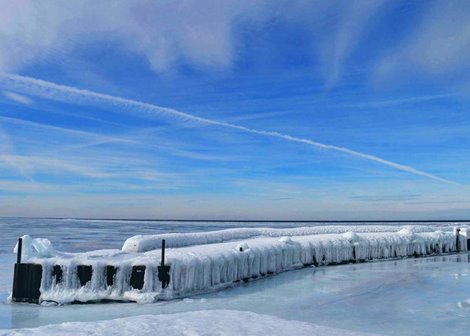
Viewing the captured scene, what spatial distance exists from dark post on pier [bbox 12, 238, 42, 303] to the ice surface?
524 cm

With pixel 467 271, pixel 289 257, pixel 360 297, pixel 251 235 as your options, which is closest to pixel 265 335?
pixel 360 297

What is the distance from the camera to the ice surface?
8930 mm

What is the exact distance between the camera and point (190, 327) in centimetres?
943

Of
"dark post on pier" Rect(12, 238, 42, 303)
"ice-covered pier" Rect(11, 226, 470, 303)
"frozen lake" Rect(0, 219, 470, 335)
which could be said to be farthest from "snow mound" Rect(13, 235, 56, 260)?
"frozen lake" Rect(0, 219, 470, 335)

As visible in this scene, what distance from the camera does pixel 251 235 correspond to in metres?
33.7

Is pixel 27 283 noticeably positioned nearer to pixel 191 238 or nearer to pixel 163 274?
pixel 163 274

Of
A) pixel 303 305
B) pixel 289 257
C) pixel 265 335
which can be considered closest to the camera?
pixel 265 335

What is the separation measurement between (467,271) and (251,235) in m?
15.5

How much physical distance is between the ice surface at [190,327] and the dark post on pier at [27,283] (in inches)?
206

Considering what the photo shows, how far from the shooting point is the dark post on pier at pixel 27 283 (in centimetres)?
1409

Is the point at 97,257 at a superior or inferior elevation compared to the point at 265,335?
superior

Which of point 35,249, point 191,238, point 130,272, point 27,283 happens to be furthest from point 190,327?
point 191,238

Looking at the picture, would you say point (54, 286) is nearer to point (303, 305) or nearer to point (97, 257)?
point (97, 257)

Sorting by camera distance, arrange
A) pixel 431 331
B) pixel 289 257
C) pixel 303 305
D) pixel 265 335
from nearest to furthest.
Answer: pixel 265 335 < pixel 431 331 < pixel 303 305 < pixel 289 257
